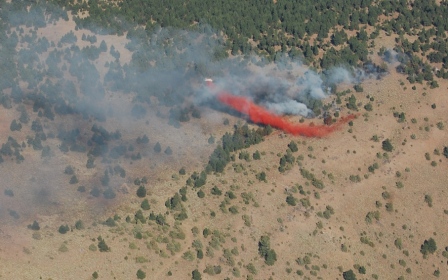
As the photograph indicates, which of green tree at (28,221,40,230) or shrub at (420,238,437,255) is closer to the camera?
green tree at (28,221,40,230)

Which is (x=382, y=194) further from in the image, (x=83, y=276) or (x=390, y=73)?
(x=83, y=276)

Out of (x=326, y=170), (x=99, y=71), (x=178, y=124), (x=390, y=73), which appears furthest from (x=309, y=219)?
(x=99, y=71)

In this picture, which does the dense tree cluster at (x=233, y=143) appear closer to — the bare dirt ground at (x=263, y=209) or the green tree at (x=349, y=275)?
the bare dirt ground at (x=263, y=209)

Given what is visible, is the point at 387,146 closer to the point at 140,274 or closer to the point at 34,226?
the point at 140,274

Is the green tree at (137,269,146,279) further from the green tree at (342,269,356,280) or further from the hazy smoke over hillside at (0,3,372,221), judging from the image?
the green tree at (342,269,356,280)

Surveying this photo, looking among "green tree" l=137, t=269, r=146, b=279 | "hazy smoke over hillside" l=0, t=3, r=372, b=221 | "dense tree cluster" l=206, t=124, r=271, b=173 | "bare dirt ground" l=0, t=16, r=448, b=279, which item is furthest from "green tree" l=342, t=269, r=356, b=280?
"hazy smoke over hillside" l=0, t=3, r=372, b=221

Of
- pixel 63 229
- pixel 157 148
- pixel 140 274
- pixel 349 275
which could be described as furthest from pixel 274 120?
pixel 63 229

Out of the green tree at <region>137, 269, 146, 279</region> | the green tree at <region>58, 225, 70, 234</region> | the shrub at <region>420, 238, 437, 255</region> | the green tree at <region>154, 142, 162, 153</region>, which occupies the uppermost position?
the green tree at <region>154, 142, 162, 153</region>

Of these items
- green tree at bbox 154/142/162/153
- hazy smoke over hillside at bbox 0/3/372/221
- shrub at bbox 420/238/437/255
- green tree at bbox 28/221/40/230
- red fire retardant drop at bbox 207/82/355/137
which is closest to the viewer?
green tree at bbox 28/221/40/230
